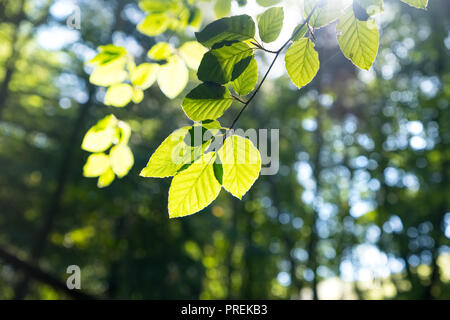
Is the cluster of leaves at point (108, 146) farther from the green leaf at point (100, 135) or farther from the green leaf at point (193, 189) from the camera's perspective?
the green leaf at point (193, 189)

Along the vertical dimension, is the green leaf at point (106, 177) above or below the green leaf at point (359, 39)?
below

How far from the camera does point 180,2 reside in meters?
1.05

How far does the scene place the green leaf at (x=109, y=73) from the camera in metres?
0.75

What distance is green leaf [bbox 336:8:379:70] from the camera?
1.56 feet

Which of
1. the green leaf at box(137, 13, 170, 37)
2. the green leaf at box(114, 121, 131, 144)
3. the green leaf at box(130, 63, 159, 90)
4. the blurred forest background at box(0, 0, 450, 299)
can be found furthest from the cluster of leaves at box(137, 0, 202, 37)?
the blurred forest background at box(0, 0, 450, 299)

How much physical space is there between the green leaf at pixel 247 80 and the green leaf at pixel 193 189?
0.34 ft

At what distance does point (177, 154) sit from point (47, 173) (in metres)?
7.15

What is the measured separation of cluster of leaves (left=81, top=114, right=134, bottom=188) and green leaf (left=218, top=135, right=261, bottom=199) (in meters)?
0.37

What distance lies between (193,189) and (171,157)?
5 cm

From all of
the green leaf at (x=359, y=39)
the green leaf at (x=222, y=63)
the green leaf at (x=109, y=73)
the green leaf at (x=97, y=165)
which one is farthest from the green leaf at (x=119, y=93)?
the green leaf at (x=359, y=39)

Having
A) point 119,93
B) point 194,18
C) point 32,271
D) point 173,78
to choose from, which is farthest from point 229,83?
point 32,271

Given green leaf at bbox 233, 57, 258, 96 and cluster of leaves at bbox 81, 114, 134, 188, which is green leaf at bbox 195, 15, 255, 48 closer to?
green leaf at bbox 233, 57, 258, 96

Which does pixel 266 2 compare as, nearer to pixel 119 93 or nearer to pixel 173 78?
pixel 173 78
